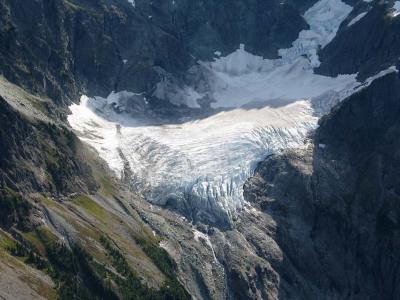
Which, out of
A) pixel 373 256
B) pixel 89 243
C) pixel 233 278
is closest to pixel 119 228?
pixel 89 243

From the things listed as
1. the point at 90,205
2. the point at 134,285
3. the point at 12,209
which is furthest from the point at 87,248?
the point at 90,205

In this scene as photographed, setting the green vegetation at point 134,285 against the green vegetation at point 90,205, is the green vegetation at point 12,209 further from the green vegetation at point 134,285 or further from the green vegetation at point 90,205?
the green vegetation at point 90,205

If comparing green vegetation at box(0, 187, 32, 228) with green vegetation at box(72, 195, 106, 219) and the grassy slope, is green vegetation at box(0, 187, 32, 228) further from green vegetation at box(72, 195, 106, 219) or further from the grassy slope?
green vegetation at box(72, 195, 106, 219)

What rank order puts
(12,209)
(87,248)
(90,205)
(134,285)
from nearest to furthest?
(12,209) → (134,285) → (87,248) → (90,205)

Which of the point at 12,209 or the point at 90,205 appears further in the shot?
the point at 90,205

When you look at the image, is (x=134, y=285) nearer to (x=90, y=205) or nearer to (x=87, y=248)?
(x=87, y=248)

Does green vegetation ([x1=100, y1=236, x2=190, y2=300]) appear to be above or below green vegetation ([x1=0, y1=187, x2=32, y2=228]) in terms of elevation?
below

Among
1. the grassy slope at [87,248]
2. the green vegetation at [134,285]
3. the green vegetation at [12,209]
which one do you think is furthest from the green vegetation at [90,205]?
the green vegetation at [12,209]

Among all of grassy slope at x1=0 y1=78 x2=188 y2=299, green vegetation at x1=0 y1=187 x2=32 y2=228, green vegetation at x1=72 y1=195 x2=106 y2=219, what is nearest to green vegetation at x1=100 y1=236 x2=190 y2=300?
grassy slope at x1=0 y1=78 x2=188 y2=299

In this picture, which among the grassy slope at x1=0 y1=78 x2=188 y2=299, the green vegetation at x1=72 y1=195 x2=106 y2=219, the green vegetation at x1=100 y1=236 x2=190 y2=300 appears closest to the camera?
the grassy slope at x1=0 y1=78 x2=188 y2=299

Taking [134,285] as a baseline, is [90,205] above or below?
above

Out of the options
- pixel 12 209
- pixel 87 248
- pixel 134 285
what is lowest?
pixel 134 285

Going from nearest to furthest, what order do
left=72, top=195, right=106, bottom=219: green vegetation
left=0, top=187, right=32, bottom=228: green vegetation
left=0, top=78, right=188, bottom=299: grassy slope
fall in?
left=0, top=78, right=188, bottom=299: grassy slope < left=0, top=187, right=32, bottom=228: green vegetation < left=72, top=195, right=106, bottom=219: green vegetation
